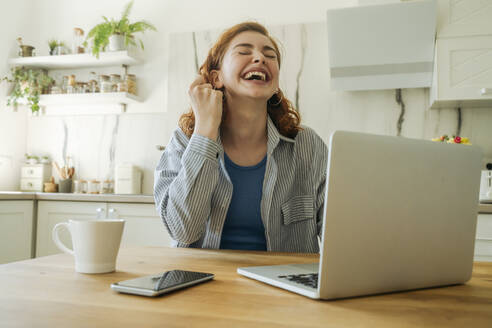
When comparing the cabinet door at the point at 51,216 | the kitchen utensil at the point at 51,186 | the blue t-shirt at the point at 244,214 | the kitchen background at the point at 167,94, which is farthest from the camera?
the kitchen utensil at the point at 51,186

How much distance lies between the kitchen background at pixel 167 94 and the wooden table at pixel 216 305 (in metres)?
2.37

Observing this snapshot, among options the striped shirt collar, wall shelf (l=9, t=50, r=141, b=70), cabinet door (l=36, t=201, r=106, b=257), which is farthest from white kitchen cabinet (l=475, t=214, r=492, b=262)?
wall shelf (l=9, t=50, r=141, b=70)

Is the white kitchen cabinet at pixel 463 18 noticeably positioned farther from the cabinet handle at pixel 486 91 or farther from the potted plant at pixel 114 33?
Answer: the potted plant at pixel 114 33

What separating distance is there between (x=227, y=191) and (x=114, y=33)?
8.21ft

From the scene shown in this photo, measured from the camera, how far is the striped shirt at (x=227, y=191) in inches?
44.9

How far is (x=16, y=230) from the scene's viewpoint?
2775 millimetres

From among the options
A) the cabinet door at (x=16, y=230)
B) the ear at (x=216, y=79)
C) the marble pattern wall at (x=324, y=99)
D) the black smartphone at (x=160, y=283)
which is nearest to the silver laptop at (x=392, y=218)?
the black smartphone at (x=160, y=283)

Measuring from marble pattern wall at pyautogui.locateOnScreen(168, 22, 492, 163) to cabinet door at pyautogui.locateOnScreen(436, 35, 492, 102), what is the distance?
343 mm

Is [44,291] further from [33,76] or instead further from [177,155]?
[33,76]

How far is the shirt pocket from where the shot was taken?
131 cm

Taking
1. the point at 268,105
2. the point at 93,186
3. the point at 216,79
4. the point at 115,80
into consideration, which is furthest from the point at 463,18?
the point at 93,186

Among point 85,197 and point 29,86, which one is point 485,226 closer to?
point 85,197

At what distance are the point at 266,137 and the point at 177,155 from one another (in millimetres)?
343

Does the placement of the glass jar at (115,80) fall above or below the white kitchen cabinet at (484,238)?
above
